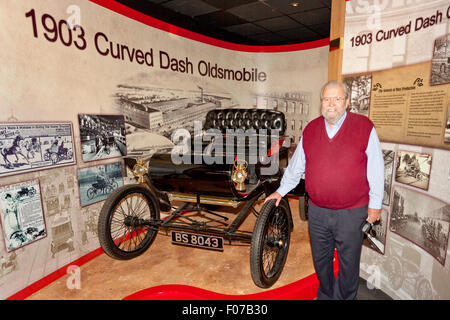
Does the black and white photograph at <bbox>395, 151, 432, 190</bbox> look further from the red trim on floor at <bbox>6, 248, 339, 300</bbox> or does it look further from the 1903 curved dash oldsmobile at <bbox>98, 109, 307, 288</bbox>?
the red trim on floor at <bbox>6, 248, 339, 300</bbox>

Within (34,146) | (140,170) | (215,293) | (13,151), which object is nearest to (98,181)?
(140,170)

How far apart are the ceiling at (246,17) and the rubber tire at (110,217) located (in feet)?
9.57

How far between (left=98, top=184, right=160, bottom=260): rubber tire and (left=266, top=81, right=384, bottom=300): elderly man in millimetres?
2021

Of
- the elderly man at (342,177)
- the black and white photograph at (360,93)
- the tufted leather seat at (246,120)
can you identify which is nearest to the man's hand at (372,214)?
the elderly man at (342,177)

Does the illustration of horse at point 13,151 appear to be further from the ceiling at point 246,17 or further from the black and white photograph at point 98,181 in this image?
the ceiling at point 246,17

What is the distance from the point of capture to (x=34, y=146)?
273 cm

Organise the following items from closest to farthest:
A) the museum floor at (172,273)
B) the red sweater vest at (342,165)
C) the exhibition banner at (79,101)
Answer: the red sweater vest at (342,165)
the exhibition banner at (79,101)
the museum floor at (172,273)

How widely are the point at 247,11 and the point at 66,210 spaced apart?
481 cm

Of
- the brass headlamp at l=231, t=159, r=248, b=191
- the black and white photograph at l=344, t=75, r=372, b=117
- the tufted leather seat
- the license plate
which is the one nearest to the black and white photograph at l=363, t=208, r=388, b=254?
the black and white photograph at l=344, t=75, r=372, b=117

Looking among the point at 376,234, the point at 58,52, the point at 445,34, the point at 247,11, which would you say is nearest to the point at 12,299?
the point at 58,52

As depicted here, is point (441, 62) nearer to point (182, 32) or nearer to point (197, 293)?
point (197, 293)

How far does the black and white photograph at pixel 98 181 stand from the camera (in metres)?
3.31

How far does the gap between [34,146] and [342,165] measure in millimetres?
2905

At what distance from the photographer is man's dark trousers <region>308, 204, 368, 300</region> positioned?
7.18 feet
